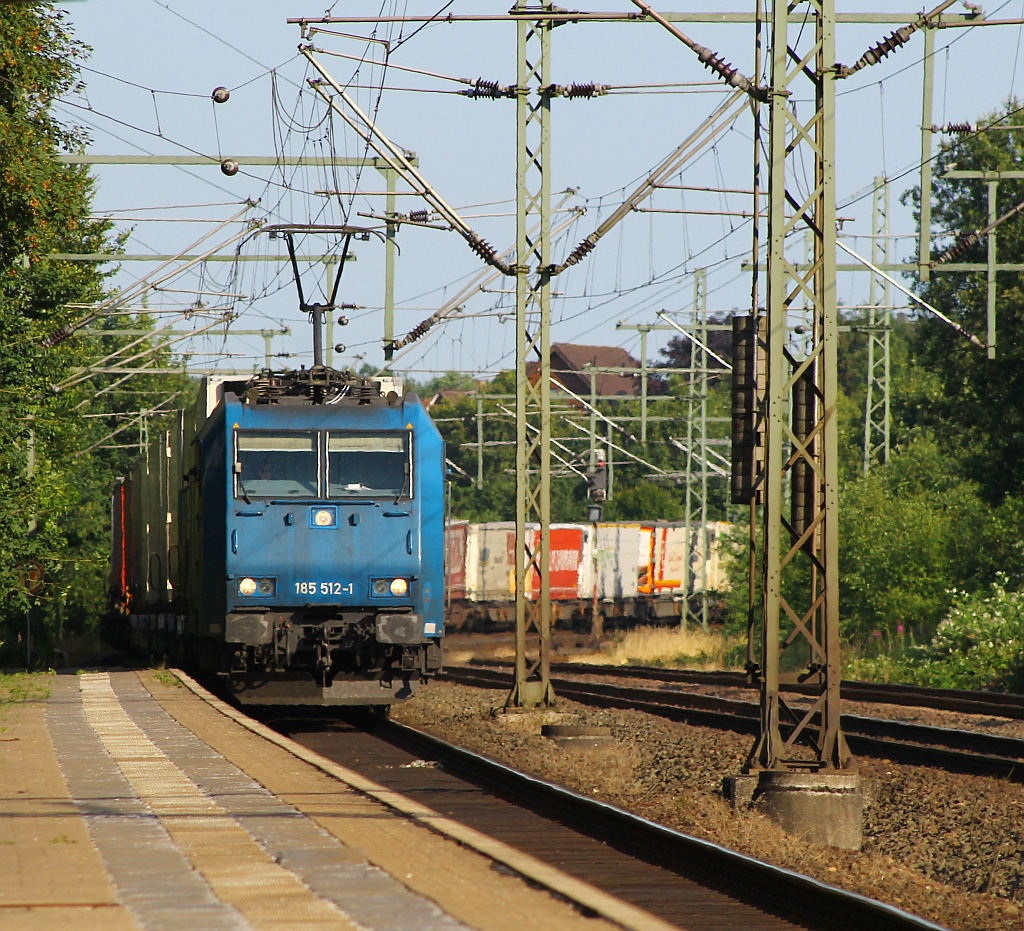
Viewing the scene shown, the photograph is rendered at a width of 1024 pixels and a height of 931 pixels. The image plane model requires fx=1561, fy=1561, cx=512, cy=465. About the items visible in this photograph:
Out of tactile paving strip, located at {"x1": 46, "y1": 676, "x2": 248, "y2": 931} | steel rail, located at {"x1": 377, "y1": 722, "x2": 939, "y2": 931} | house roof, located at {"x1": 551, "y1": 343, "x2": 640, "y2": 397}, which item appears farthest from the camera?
house roof, located at {"x1": 551, "y1": 343, "x2": 640, "y2": 397}

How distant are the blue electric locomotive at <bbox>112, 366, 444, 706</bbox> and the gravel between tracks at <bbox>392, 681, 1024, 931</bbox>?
5.28ft

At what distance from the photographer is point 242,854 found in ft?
27.5

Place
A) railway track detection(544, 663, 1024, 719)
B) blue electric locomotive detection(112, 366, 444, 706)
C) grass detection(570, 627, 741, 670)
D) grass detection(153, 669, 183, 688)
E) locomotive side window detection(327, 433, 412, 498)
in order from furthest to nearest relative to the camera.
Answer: grass detection(570, 627, 741, 670), grass detection(153, 669, 183, 688), railway track detection(544, 663, 1024, 719), locomotive side window detection(327, 433, 412, 498), blue electric locomotive detection(112, 366, 444, 706)

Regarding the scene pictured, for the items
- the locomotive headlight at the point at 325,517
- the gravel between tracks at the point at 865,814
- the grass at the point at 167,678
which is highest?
the locomotive headlight at the point at 325,517

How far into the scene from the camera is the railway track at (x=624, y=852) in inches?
317

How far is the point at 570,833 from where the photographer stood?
36.0 ft

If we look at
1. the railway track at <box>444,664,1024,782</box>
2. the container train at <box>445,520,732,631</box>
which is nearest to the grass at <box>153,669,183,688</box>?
the railway track at <box>444,664,1024,782</box>

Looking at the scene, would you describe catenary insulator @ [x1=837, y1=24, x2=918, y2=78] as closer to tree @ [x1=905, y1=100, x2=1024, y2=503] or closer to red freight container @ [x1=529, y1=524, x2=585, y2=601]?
tree @ [x1=905, y1=100, x2=1024, y2=503]

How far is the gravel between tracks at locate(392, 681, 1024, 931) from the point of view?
9.92m

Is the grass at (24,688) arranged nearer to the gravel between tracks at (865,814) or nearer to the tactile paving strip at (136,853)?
the gravel between tracks at (865,814)

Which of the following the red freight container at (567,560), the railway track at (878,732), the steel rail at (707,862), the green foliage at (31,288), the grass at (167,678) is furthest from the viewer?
the red freight container at (567,560)

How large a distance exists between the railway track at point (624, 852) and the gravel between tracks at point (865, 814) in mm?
669

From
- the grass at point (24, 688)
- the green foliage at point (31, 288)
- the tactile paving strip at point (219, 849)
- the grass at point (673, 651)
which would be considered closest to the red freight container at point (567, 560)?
the grass at point (673, 651)

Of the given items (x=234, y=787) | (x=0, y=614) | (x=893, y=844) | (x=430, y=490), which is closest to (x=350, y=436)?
(x=430, y=490)
